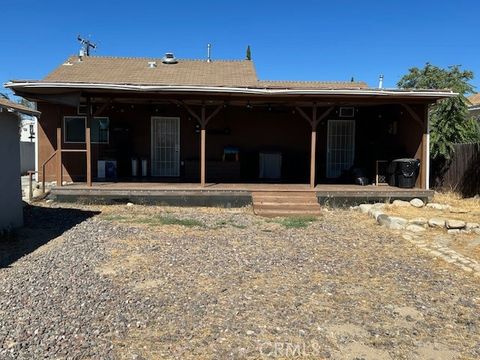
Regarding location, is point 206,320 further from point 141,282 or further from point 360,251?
point 360,251

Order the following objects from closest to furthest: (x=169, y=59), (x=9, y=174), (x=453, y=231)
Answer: (x=9, y=174), (x=453, y=231), (x=169, y=59)

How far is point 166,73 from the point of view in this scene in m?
14.8

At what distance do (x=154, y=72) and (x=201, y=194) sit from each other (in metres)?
6.04

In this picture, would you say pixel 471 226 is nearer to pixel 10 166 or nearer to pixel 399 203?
pixel 399 203

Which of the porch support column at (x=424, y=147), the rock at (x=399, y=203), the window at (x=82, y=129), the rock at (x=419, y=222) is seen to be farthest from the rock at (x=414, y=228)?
the window at (x=82, y=129)

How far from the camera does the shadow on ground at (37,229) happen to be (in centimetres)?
631

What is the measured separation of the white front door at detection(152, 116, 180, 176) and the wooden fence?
831 cm

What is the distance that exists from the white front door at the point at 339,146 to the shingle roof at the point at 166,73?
4.26 feet

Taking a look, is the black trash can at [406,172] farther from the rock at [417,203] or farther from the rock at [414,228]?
the rock at [414,228]

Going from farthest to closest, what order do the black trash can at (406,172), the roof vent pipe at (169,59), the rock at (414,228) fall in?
the roof vent pipe at (169,59) → the black trash can at (406,172) → the rock at (414,228)

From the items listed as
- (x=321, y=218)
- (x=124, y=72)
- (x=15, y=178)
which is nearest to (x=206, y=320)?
(x=15, y=178)

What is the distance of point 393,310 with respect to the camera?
4340mm

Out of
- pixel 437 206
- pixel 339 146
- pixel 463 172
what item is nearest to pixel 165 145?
pixel 339 146

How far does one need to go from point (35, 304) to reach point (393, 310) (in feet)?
11.6
